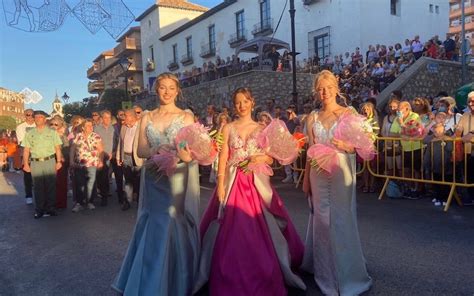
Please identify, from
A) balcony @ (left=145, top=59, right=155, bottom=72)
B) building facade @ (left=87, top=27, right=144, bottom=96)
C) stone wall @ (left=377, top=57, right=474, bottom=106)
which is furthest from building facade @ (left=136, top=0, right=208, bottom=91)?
stone wall @ (left=377, top=57, right=474, bottom=106)

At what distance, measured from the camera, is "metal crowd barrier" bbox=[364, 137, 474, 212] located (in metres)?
7.10

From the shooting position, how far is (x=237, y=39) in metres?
32.1

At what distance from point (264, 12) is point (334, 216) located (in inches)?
1090

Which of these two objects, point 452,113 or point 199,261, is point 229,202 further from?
point 452,113

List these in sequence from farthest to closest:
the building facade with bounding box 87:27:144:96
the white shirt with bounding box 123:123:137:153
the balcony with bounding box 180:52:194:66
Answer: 1. the building facade with bounding box 87:27:144:96
2. the balcony with bounding box 180:52:194:66
3. the white shirt with bounding box 123:123:137:153

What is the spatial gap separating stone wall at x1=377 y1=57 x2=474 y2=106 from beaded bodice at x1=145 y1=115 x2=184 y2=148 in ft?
38.3

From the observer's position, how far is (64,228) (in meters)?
7.14

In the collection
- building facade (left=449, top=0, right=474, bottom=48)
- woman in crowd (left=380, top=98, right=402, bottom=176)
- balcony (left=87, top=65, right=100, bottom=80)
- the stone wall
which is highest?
building facade (left=449, top=0, right=474, bottom=48)

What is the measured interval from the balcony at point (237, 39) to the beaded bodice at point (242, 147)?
2816 centimetres

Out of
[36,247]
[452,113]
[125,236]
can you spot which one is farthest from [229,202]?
[452,113]

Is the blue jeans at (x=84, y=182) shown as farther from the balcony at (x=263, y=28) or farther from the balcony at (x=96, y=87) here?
the balcony at (x=96, y=87)

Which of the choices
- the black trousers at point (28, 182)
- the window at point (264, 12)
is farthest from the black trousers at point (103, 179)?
the window at point (264, 12)

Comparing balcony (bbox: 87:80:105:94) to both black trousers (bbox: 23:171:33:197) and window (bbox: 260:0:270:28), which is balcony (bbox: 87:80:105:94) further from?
black trousers (bbox: 23:171:33:197)

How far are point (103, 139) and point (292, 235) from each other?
607cm
